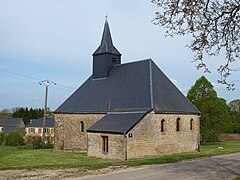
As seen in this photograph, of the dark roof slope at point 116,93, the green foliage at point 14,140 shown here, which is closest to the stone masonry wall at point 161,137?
the dark roof slope at point 116,93

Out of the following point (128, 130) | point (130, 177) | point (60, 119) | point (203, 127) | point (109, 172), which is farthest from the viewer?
point (203, 127)

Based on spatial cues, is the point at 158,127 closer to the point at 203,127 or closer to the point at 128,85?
the point at 128,85

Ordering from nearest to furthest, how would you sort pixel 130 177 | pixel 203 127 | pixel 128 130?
pixel 130 177, pixel 128 130, pixel 203 127

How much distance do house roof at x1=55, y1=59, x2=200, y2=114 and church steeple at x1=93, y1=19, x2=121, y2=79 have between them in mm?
546

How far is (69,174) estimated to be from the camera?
12508 mm

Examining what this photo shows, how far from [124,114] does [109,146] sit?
2.76 meters

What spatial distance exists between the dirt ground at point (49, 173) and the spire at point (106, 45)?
1506cm

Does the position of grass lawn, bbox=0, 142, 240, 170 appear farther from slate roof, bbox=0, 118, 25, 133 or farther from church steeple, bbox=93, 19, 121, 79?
slate roof, bbox=0, 118, 25, 133

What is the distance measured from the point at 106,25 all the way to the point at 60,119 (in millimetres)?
9486

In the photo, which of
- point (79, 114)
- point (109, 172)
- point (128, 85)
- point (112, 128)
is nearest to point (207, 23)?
point (109, 172)

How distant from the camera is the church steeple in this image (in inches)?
1072

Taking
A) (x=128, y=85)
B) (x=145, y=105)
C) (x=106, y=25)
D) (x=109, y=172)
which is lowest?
(x=109, y=172)

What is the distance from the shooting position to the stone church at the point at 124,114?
20469mm

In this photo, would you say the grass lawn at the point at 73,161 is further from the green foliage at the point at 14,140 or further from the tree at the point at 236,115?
the tree at the point at 236,115
